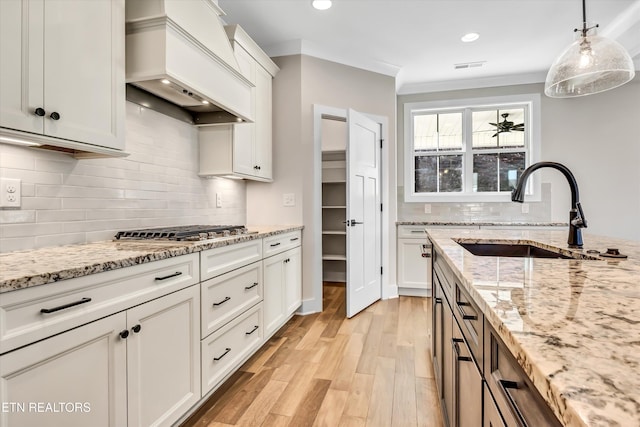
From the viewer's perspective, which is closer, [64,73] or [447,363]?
[64,73]

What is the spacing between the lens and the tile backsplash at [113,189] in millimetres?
1393

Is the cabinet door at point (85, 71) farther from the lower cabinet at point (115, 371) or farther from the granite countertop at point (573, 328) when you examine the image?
the granite countertop at point (573, 328)

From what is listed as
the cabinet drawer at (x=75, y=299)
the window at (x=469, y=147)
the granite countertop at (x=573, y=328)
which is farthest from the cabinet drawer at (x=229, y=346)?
the window at (x=469, y=147)

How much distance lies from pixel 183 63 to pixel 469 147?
12.2ft

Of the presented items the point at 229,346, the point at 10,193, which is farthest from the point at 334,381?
the point at 10,193

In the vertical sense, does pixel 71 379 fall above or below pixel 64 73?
below

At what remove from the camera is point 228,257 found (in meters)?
1.86

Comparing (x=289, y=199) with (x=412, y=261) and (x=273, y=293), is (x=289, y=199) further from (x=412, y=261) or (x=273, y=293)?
(x=412, y=261)

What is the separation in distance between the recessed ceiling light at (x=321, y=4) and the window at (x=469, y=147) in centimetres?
212

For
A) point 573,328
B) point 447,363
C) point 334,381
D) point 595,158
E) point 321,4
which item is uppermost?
point 321,4

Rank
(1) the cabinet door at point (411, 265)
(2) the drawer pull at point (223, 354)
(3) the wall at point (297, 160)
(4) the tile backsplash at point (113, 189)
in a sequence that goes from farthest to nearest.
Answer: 1. (1) the cabinet door at point (411, 265)
2. (3) the wall at point (297, 160)
3. (2) the drawer pull at point (223, 354)
4. (4) the tile backsplash at point (113, 189)

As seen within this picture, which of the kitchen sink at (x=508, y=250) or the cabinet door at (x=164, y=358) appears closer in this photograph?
the cabinet door at (x=164, y=358)

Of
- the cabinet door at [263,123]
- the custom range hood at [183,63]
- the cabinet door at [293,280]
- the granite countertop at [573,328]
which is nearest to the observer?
the granite countertop at [573,328]

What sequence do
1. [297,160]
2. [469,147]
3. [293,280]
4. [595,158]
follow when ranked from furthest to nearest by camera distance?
1. [469,147]
2. [595,158]
3. [297,160]
4. [293,280]
